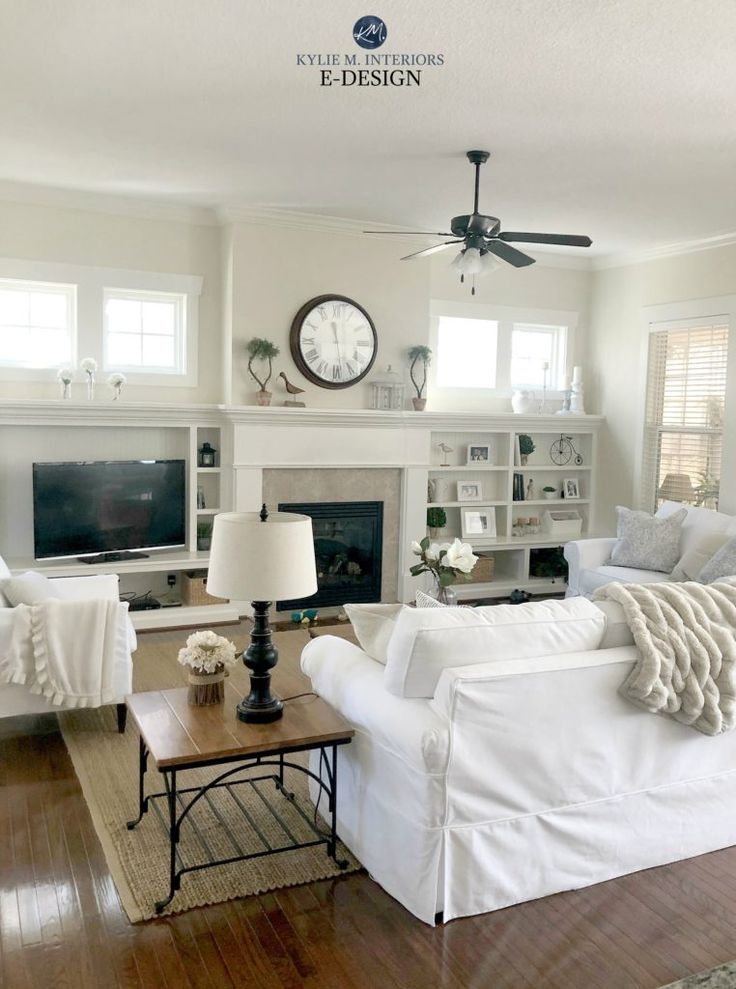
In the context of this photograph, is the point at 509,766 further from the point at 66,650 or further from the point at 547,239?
the point at 547,239

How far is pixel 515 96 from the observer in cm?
361

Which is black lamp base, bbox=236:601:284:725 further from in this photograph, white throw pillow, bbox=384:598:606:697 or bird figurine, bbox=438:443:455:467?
bird figurine, bbox=438:443:455:467

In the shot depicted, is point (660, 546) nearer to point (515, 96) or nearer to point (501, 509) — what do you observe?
point (501, 509)

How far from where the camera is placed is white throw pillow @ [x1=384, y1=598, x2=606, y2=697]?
2613 mm

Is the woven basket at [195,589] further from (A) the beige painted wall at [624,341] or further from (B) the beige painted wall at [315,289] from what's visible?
(A) the beige painted wall at [624,341]

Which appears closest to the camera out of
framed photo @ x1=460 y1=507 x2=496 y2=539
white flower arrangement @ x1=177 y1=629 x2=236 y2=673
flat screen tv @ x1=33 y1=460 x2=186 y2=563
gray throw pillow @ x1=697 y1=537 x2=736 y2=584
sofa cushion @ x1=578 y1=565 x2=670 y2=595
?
white flower arrangement @ x1=177 y1=629 x2=236 y2=673

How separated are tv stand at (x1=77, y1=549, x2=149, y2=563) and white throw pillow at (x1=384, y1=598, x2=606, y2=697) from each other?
3404 millimetres

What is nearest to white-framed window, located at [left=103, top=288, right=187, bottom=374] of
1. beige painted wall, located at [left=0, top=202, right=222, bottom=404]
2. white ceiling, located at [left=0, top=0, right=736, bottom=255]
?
beige painted wall, located at [left=0, top=202, right=222, bottom=404]

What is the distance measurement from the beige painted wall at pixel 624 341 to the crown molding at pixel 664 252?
0.04 meters

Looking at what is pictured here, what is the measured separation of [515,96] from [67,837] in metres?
3.42

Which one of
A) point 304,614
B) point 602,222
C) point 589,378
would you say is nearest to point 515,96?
point 602,222

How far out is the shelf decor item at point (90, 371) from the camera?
220 inches

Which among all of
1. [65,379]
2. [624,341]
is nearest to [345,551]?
[65,379]

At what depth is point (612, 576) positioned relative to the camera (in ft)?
19.1
